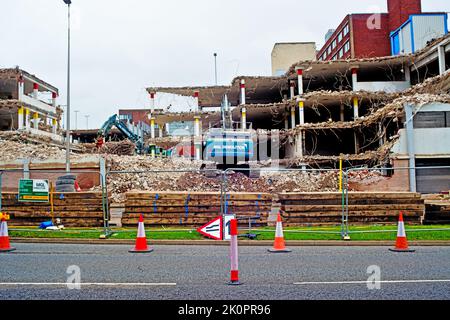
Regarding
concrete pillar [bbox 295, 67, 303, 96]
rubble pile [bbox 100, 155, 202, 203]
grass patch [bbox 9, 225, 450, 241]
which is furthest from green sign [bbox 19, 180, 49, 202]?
concrete pillar [bbox 295, 67, 303, 96]

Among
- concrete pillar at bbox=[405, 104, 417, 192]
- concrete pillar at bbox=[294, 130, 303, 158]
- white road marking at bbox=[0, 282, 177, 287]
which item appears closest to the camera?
white road marking at bbox=[0, 282, 177, 287]

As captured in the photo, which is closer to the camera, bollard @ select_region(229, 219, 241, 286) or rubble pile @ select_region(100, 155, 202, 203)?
bollard @ select_region(229, 219, 241, 286)

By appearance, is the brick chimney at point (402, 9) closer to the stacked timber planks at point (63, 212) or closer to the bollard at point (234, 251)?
the stacked timber planks at point (63, 212)

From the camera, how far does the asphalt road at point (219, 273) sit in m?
5.64

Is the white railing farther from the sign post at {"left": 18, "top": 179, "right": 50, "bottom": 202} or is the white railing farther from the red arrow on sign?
the red arrow on sign

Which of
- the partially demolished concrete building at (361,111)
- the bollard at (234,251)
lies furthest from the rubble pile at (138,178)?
the bollard at (234,251)

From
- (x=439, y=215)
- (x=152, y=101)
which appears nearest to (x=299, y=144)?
(x=152, y=101)

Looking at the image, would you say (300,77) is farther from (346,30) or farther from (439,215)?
(346,30)

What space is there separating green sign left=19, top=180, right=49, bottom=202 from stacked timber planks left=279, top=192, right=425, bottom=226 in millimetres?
7598

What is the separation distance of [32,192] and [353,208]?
1041cm

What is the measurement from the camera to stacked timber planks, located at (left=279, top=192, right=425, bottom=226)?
13.9m

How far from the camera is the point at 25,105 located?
4569 cm

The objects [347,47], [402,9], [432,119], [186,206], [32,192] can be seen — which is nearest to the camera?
[32,192]

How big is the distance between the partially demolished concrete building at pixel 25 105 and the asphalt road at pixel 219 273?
36794mm
